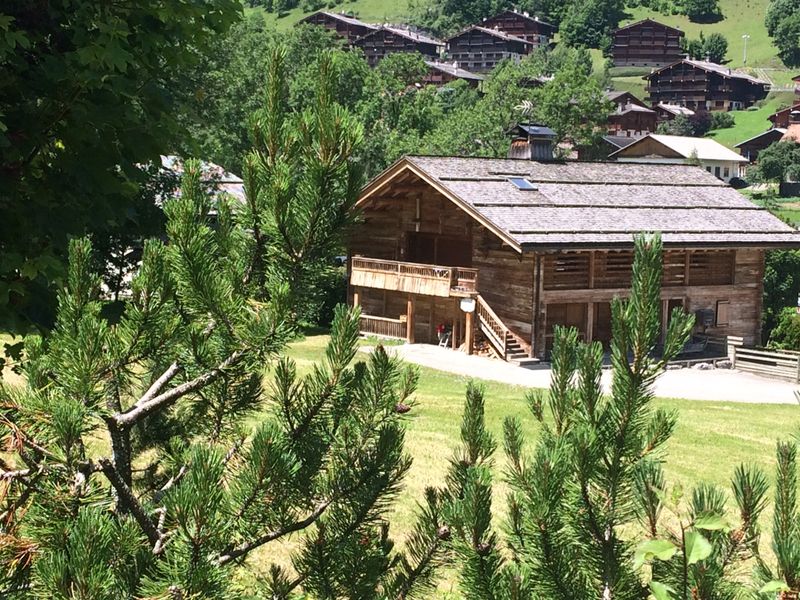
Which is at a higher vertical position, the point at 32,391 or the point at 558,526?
the point at 32,391

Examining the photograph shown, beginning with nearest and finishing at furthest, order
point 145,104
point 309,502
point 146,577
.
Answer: point 146,577 → point 309,502 → point 145,104

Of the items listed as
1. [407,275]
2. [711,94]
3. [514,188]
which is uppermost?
[711,94]

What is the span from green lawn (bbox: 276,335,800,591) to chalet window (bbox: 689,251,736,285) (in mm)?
9890

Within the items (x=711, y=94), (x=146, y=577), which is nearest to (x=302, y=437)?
(x=146, y=577)

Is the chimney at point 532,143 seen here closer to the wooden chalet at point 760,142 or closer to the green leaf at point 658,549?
the green leaf at point 658,549

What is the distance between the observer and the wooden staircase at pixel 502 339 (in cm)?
3262

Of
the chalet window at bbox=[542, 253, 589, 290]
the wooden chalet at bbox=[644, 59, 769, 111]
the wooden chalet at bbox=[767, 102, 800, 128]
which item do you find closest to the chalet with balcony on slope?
the wooden chalet at bbox=[767, 102, 800, 128]

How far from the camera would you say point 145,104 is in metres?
6.14

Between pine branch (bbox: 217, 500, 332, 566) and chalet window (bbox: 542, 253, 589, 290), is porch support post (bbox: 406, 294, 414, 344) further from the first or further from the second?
pine branch (bbox: 217, 500, 332, 566)

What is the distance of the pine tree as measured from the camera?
3.95 metres

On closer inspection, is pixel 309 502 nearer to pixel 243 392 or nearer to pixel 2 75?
pixel 243 392

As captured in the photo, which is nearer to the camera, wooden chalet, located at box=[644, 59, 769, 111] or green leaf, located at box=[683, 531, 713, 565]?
green leaf, located at box=[683, 531, 713, 565]

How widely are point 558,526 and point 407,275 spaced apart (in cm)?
3221

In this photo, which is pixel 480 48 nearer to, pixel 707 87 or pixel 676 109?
pixel 707 87
